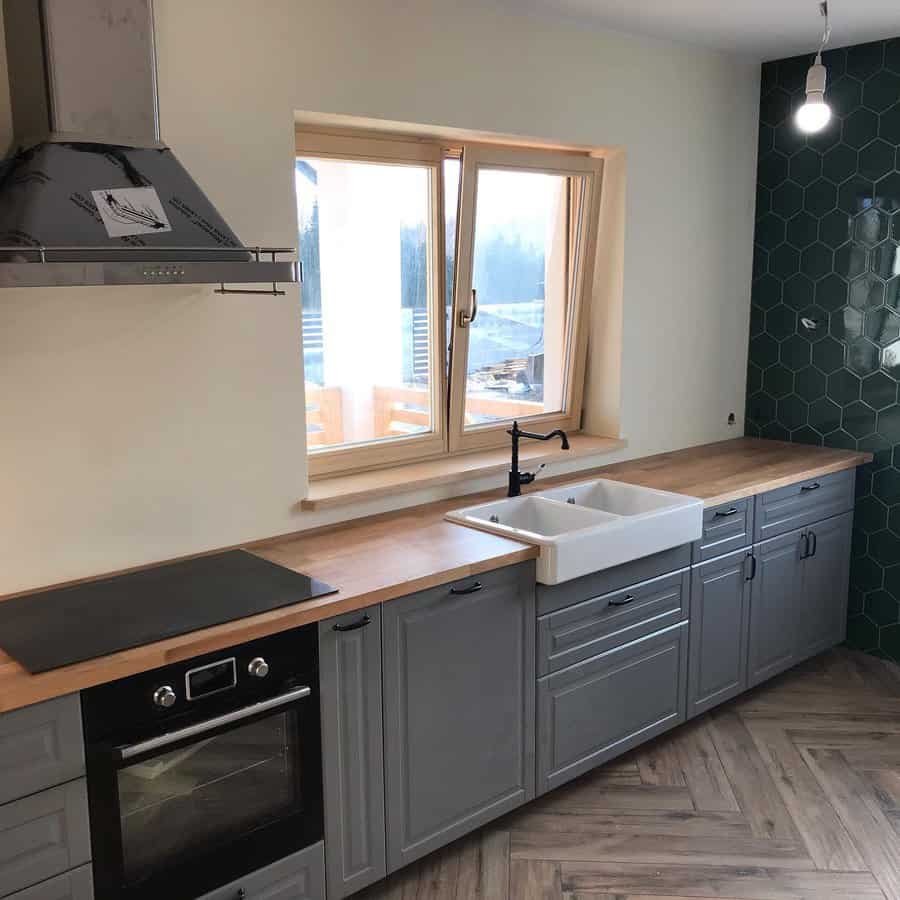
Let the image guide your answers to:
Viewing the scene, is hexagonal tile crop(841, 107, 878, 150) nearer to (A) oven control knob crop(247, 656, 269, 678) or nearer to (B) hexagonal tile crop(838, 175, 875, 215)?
(B) hexagonal tile crop(838, 175, 875, 215)

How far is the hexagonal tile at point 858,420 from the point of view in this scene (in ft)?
13.3

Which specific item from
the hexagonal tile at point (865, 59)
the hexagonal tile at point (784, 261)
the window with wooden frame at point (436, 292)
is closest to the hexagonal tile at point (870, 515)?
the hexagonal tile at point (784, 261)

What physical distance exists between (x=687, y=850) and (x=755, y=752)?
675mm

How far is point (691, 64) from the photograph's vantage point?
3.88 metres

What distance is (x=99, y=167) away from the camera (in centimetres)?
212

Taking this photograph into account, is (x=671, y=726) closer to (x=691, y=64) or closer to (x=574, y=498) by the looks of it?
(x=574, y=498)

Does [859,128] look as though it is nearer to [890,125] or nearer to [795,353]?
[890,125]

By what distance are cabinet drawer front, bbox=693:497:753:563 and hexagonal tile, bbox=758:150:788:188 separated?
1570mm

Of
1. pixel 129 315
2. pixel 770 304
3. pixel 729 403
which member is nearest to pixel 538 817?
pixel 129 315

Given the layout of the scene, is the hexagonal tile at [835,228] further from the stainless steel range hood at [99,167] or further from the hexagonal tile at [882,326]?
the stainless steel range hood at [99,167]

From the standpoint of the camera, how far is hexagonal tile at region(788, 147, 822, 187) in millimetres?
4074

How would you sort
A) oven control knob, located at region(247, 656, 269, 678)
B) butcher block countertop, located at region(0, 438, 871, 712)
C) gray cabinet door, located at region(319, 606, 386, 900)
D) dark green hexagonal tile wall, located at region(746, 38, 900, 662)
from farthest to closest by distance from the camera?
dark green hexagonal tile wall, located at region(746, 38, 900, 662) < gray cabinet door, located at region(319, 606, 386, 900) < oven control knob, located at region(247, 656, 269, 678) < butcher block countertop, located at region(0, 438, 871, 712)

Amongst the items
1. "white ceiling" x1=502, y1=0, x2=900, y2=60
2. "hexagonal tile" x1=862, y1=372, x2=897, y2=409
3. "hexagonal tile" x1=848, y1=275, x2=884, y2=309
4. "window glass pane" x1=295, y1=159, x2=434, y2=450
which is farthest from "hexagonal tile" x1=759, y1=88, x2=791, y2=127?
"window glass pane" x1=295, y1=159, x2=434, y2=450

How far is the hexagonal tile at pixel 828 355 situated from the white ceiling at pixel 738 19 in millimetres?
1208
